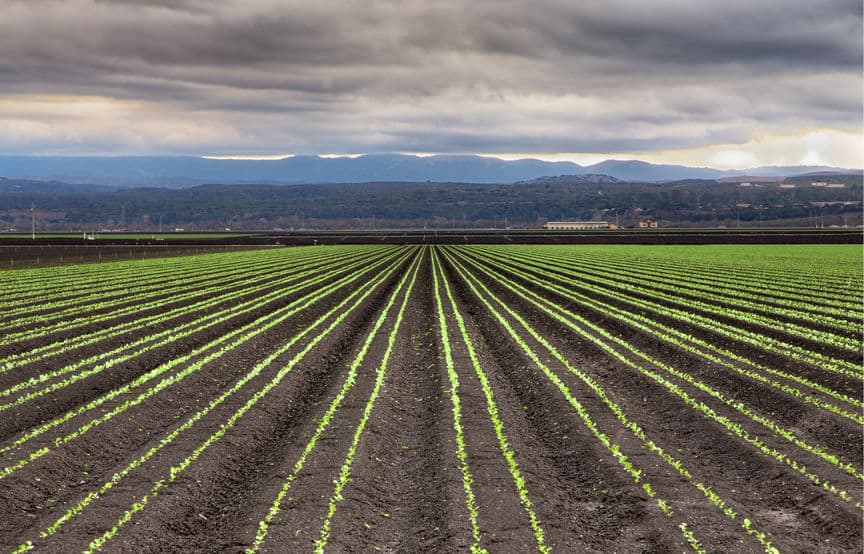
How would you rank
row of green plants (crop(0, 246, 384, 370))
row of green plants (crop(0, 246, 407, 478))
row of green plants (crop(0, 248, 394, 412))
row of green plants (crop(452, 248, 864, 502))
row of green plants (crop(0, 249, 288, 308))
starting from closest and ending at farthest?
row of green plants (crop(452, 248, 864, 502)) → row of green plants (crop(0, 246, 407, 478)) → row of green plants (crop(0, 248, 394, 412)) → row of green plants (crop(0, 246, 384, 370)) → row of green plants (crop(0, 249, 288, 308))

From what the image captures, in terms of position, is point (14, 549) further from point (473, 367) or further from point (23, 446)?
point (473, 367)

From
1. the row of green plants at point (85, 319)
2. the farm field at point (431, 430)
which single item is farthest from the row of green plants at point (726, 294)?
the row of green plants at point (85, 319)

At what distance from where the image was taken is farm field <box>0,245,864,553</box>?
9.62 meters

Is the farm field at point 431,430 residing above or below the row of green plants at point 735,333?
below

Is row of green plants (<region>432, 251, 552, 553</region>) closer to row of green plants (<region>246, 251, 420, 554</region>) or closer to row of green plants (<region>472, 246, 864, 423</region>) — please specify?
row of green plants (<region>246, 251, 420, 554</region>)

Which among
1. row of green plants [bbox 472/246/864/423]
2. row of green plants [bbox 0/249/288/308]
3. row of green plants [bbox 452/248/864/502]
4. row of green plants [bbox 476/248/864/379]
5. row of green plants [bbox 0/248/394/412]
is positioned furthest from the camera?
row of green plants [bbox 0/249/288/308]

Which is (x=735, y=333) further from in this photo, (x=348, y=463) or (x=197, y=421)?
(x=197, y=421)

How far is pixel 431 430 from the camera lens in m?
13.8

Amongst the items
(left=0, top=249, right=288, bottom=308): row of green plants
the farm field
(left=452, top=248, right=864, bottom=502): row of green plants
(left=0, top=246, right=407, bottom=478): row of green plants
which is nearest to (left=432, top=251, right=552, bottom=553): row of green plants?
the farm field

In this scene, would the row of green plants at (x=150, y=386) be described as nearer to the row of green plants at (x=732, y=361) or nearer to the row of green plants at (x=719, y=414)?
the row of green plants at (x=719, y=414)

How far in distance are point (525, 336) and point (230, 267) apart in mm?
36453

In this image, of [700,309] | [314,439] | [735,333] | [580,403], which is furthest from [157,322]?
[700,309]

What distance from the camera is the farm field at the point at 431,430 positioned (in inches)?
379

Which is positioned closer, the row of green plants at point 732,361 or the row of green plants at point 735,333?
the row of green plants at point 732,361
